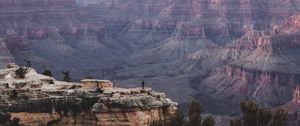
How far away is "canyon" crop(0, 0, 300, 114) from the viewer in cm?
11456

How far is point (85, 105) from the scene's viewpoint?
1501 inches

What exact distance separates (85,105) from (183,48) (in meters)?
135

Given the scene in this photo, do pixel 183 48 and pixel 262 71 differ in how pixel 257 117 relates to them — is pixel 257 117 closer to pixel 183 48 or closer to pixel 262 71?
pixel 262 71

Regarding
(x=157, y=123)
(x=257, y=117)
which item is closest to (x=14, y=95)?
(x=157, y=123)

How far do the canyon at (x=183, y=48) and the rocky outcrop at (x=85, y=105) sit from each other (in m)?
59.0

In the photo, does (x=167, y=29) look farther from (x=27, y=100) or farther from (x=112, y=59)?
(x=27, y=100)

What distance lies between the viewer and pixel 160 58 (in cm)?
Result: 16500

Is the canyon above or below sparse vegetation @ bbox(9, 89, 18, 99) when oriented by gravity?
below

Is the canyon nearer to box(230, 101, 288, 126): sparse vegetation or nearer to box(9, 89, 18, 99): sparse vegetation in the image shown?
box(230, 101, 288, 126): sparse vegetation

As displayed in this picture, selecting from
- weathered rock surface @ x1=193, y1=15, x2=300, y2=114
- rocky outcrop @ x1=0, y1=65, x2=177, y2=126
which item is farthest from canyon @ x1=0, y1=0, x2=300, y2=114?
rocky outcrop @ x1=0, y1=65, x2=177, y2=126

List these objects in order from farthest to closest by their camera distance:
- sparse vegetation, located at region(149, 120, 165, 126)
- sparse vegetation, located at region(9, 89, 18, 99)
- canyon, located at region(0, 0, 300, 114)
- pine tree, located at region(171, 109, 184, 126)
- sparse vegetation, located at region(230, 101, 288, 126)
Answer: canyon, located at region(0, 0, 300, 114) < sparse vegetation, located at region(9, 89, 18, 99) < sparse vegetation, located at region(230, 101, 288, 126) < pine tree, located at region(171, 109, 184, 126) < sparse vegetation, located at region(149, 120, 165, 126)

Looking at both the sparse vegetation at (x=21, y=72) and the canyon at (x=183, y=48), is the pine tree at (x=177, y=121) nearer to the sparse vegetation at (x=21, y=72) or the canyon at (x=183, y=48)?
the sparse vegetation at (x=21, y=72)

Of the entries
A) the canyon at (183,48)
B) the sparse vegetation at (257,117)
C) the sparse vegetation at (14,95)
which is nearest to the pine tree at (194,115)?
the sparse vegetation at (257,117)

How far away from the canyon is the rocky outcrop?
194 feet
